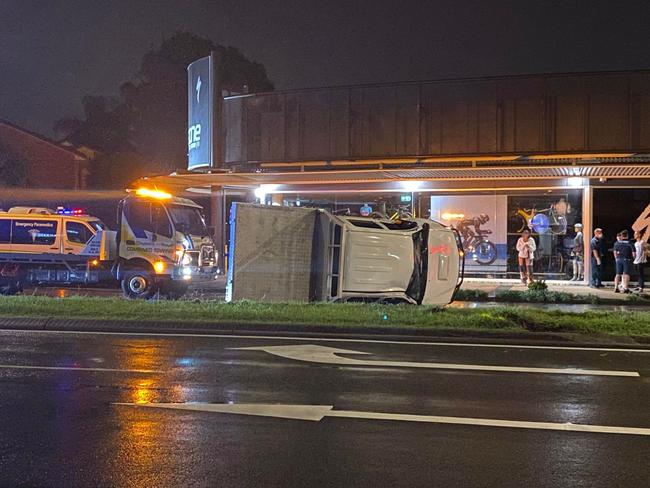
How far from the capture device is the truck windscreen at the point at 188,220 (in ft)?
57.5

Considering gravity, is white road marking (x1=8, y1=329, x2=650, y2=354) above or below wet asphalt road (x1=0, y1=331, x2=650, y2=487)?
above

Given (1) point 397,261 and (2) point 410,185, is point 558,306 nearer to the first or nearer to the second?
(1) point 397,261

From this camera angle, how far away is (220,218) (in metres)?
25.4

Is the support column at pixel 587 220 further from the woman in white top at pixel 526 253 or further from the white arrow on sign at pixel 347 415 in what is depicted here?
the white arrow on sign at pixel 347 415

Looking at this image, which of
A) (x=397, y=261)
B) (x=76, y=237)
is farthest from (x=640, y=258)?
(x=76, y=237)

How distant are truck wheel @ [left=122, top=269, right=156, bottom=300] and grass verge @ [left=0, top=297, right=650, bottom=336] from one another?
324 centimetres

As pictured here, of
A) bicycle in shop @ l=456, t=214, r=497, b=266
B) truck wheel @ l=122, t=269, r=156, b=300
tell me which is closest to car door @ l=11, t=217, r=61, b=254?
truck wheel @ l=122, t=269, r=156, b=300

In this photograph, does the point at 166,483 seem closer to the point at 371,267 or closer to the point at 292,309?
the point at 292,309

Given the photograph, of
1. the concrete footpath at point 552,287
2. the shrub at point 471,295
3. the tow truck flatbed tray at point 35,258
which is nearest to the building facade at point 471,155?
the concrete footpath at point 552,287

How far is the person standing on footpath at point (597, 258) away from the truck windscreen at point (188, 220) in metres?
10.4

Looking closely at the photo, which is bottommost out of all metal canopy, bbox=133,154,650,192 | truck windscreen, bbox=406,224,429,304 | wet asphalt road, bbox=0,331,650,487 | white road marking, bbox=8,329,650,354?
wet asphalt road, bbox=0,331,650,487

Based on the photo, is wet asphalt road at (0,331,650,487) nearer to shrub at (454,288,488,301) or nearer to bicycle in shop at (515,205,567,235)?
shrub at (454,288,488,301)

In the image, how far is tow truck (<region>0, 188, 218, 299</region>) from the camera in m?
→ 17.2

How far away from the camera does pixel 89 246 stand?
17.5 m
